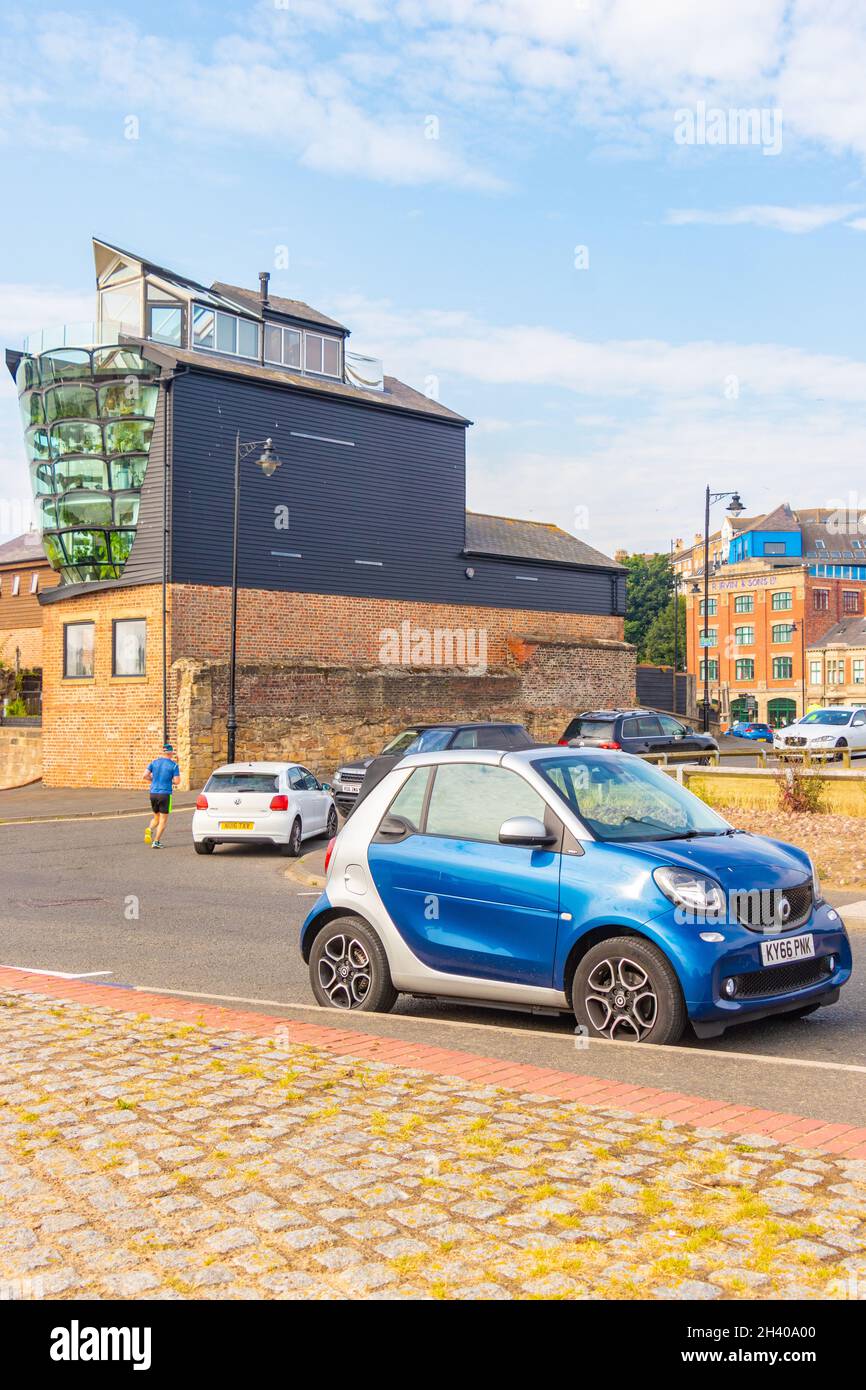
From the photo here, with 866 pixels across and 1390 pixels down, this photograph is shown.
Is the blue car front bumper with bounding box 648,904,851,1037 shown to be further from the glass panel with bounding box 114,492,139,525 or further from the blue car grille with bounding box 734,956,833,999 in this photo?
the glass panel with bounding box 114,492,139,525

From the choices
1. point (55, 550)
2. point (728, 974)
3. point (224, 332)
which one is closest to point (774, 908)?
point (728, 974)

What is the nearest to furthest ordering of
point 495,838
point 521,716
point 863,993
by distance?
point 495,838 → point 863,993 → point 521,716

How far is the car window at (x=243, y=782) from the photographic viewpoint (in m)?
20.4

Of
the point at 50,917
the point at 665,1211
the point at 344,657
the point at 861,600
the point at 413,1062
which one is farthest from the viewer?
the point at 861,600

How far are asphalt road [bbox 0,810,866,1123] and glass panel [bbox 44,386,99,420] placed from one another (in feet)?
60.9

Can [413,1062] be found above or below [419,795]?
below

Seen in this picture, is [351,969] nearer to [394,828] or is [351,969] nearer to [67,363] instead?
[394,828]

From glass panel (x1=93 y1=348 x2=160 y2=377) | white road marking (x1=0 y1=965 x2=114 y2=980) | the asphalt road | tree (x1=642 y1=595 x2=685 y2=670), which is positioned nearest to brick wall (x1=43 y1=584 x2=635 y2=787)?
glass panel (x1=93 y1=348 x2=160 y2=377)

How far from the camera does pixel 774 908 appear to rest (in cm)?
694

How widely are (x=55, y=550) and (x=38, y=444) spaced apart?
3.07 m
